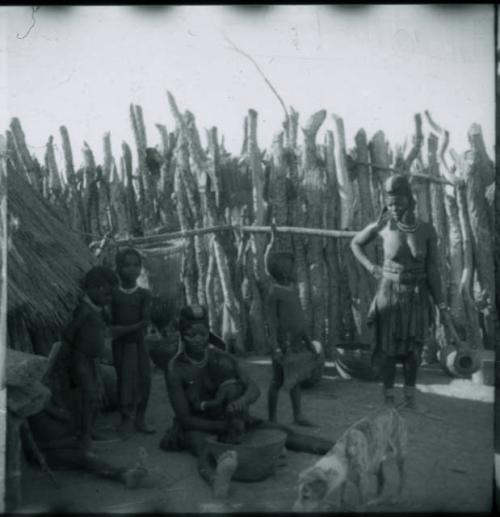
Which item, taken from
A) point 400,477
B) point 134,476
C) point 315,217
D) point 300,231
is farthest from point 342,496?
point 315,217

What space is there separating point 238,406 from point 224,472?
46 cm

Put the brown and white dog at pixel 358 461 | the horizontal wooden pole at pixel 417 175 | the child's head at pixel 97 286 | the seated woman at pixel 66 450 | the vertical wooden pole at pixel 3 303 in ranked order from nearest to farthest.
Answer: the brown and white dog at pixel 358 461
the vertical wooden pole at pixel 3 303
the seated woman at pixel 66 450
the child's head at pixel 97 286
the horizontal wooden pole at pixel 417 175

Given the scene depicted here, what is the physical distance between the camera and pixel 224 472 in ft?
14.1

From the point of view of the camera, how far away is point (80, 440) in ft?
15.8

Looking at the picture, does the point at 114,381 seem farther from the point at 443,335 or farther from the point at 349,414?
the point at 443,335

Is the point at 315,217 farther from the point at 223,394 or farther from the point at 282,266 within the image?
the point at 223,394

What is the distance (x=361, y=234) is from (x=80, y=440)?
2.39 m

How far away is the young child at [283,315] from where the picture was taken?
5.25m

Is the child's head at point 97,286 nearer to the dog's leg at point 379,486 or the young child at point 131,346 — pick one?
the young child at point 131,346

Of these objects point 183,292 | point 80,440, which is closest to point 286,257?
point 183,292

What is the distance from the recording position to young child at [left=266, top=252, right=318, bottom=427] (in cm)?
525

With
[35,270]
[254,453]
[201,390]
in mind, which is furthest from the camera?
[35,270]

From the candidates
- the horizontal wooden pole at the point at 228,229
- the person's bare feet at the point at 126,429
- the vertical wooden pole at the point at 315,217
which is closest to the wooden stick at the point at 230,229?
the horizontal wooden pole at the point at 228,229

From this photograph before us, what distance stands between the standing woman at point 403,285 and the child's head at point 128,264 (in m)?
1.57
